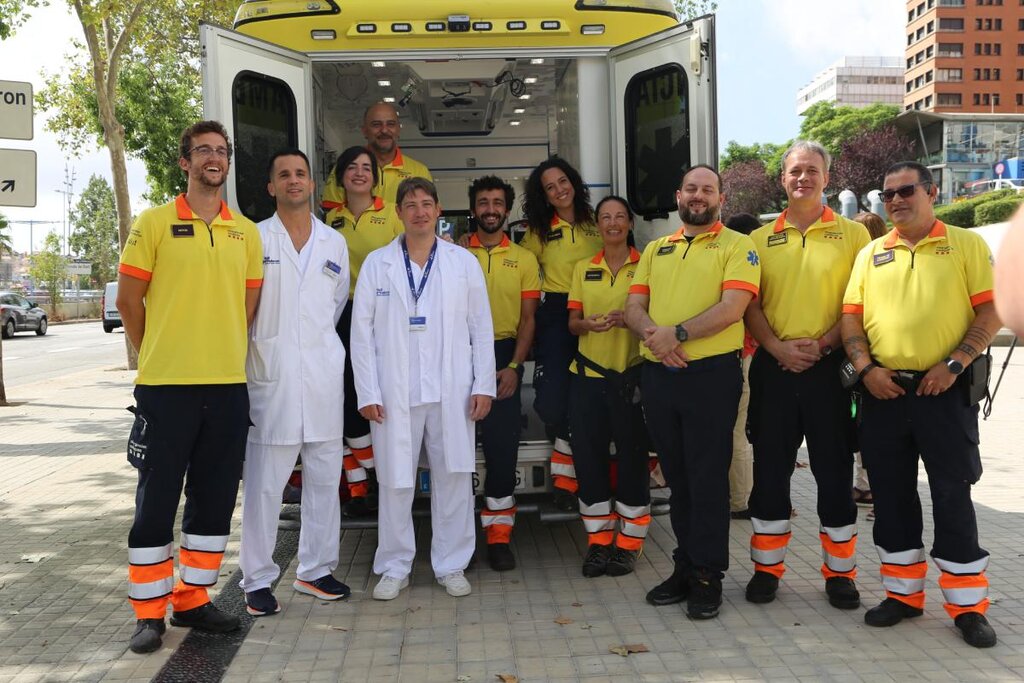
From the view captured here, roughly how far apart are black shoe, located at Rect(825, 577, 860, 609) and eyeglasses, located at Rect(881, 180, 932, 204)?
1796mm

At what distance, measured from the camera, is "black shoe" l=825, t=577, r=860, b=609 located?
14.9ft

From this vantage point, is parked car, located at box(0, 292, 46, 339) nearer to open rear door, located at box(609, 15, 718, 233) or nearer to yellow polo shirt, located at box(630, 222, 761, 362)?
open rear door, located at box(609, 15, 718, 233)

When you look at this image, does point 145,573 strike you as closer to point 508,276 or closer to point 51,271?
point 508,276

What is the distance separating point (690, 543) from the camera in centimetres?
458

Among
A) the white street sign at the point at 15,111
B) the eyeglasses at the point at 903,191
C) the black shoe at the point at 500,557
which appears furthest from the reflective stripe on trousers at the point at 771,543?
the white street sign at the point at 15,111

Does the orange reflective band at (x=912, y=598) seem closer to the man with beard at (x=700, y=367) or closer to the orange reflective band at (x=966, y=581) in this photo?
the orange reflective band at (x=966, y=581)

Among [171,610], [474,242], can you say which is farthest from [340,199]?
[171,610]

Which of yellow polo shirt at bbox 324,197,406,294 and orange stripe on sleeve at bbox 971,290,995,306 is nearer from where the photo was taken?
orange stripe on sleeve at bbox 971,290,995,306

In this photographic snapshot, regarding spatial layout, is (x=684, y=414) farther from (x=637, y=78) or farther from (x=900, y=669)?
(x=637, y=78)

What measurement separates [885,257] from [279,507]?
119 inches

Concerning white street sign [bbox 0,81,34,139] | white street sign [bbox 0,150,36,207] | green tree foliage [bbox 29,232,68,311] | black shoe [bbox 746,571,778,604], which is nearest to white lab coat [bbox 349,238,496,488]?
black shoe [bbox 746,571,778,604]

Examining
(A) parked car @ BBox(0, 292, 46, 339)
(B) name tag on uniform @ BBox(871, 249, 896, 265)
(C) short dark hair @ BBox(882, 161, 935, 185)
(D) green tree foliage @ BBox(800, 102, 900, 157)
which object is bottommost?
(A) parked car @ BBox(0, 292, 46, 339)

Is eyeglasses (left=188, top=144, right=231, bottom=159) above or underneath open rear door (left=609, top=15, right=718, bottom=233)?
underneath

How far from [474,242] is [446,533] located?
5.36 feet
